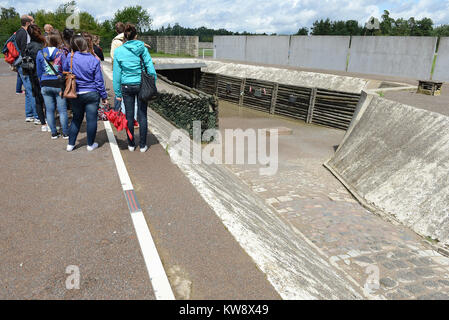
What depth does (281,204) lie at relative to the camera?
8234mm

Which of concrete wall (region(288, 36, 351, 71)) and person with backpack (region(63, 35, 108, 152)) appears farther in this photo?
concrete wall (region(288, 36, 351, 71))

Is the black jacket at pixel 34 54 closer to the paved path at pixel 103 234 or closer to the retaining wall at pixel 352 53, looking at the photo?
the paved path at pixel 103 234

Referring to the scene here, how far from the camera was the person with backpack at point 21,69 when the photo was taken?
22.3ft

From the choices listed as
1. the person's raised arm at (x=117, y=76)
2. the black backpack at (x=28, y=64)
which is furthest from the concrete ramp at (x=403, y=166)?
the black backpack at (x=28, y=64)

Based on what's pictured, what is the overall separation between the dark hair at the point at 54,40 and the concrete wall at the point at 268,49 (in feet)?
91.5

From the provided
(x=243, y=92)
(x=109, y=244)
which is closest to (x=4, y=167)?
(x=109, y=244)

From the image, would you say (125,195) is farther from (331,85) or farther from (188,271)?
(331,85)

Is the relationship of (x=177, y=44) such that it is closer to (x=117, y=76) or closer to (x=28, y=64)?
(x=28, y=64)

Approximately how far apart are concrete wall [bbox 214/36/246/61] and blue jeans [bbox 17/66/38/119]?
30.7 m

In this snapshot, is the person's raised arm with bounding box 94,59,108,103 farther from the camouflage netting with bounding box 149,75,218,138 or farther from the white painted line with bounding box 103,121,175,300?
the camouflage netting with bounding box 149,75,218,138

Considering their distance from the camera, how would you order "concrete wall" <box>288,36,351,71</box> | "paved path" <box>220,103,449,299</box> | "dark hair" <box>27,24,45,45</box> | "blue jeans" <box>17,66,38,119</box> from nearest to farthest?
"paved path" <box>220,103,449,299</box> < "dark hair" <box>27,24,45,45</box> < "blue jeans" <box>17,66,38,119</box> < "concrete wall" <box>288,36,351,71</box>

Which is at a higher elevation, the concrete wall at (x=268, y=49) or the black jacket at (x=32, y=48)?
the concrete wall at (x=268, y=49)

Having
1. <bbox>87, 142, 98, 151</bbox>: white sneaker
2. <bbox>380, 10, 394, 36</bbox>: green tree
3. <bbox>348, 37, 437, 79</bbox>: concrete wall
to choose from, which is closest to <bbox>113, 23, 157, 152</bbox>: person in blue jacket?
<bbox>87, 142, 98, 151</bbox>: white sneaker

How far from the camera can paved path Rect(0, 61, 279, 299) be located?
275 cm
